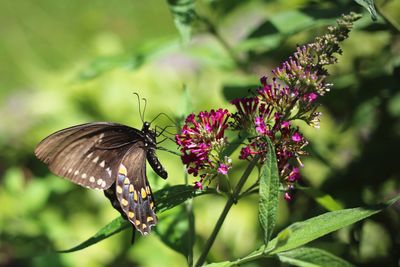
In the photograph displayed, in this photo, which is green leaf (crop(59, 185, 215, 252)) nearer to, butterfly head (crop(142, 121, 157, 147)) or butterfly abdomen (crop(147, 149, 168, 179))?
butterfly abdomen (crop(147, 149, 168, 179))

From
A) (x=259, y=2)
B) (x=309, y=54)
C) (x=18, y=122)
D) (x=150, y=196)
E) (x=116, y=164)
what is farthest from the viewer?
(x=18, y=122)

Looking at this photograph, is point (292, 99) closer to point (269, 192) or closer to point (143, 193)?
point (269, 192)

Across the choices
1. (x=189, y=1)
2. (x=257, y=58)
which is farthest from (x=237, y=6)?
(x=189, y=1)

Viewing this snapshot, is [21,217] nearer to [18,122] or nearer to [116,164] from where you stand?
[116,164]

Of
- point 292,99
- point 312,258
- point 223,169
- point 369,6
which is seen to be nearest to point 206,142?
point 223,169

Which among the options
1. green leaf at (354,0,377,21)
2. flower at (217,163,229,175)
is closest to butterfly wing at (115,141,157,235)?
flower at (217,163,229,175)

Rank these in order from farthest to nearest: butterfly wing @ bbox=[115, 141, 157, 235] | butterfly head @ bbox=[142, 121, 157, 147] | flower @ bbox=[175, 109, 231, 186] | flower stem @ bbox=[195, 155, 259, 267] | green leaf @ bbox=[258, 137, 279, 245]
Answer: butterfly head @ bbox=[142, 121, 157, 147] < butterfly wing @ bbox=[115, 141, 157, 235] < flower @ bbox=[175, 109, 231, 186] < flower stem @ bbox=[195, 155, 259, 267] < green leaf @ bbox=[258, 137, 279, 245]

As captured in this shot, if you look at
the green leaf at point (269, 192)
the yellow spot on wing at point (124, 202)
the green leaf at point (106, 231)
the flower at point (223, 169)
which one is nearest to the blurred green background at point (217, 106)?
the yellow spot on wing at point (124, 202)
